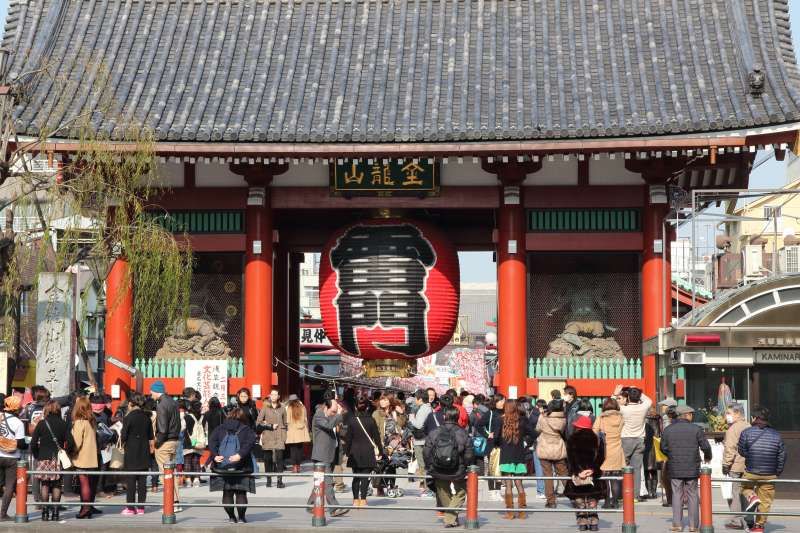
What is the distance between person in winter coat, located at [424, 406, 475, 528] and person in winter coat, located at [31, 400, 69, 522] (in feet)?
17.1

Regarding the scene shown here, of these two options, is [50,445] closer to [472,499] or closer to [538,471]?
[472,499]

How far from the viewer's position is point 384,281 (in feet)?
91.1

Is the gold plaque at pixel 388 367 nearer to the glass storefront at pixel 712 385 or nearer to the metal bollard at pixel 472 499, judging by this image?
the glass storefront at pixel 712 385

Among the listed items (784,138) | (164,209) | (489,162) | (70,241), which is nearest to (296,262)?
(164,209)

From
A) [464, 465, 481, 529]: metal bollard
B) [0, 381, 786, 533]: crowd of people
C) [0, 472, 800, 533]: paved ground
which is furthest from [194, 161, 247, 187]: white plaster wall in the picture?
[464, 465, 481, 529]: metal bollard

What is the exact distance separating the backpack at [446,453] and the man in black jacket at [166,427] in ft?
14.3

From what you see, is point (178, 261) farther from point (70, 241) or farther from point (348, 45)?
point (348, 45)

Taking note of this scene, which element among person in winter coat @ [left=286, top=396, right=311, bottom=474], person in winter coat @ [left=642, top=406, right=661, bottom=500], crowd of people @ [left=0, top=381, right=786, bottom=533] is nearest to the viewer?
crowd of people @ [left=0, top=381, right=786, bottom=533]

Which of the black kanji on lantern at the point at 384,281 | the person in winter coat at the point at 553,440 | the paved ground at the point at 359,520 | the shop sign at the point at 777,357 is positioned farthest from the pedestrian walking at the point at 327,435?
Result: the black kanji on lantern at the point at 384,281

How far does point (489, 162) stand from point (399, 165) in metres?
1.94

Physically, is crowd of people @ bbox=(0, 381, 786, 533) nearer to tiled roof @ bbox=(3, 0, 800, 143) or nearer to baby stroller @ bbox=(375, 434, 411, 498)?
baby stroller @ bbox=(375, 434, 411, 498)

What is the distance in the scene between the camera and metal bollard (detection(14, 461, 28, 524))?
704 inches

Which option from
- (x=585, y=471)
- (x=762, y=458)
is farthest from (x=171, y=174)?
(x=762, y=458)

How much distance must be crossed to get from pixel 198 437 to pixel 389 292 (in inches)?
230
